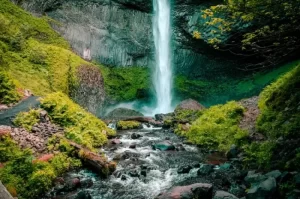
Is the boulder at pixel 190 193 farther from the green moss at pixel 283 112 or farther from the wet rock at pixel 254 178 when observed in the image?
the green moss at pixel 283 112

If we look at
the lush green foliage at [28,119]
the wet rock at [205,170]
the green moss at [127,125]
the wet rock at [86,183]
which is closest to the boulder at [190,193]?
the wet rock at [205,170]

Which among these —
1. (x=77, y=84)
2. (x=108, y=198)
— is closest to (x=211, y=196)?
(x=108, y=198)

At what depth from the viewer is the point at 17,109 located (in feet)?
36.5

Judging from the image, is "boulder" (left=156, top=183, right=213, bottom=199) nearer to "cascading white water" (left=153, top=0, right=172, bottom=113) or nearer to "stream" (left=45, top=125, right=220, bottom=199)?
"stream" (left=45, top=125, right=220, bottom=199)

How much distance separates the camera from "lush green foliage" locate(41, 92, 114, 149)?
35.1ft

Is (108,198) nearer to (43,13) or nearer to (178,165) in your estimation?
(178,165)

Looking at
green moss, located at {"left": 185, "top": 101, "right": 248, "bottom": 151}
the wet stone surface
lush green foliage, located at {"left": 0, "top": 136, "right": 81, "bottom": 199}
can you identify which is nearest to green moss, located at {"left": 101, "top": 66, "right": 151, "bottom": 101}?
green moss, located at {"left": 185, "top": 101, "right": 248, "bottom": 151}

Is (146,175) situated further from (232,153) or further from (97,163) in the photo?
(232,153)

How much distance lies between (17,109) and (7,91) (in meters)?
1.78

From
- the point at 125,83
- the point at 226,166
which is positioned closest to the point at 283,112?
the point at 226,166

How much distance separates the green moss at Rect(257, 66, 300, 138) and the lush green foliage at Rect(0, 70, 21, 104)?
10.7 meters

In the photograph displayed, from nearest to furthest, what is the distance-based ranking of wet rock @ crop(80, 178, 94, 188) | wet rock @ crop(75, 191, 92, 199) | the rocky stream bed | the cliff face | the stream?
the rocky stream bed → wet rock @ crop(75, 191, 92, 199) → the stream → wet rock @ crop(80, 178, 94, 188) → the cliff face

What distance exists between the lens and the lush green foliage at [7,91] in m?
12.2

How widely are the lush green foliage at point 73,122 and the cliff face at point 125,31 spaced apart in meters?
17.0
